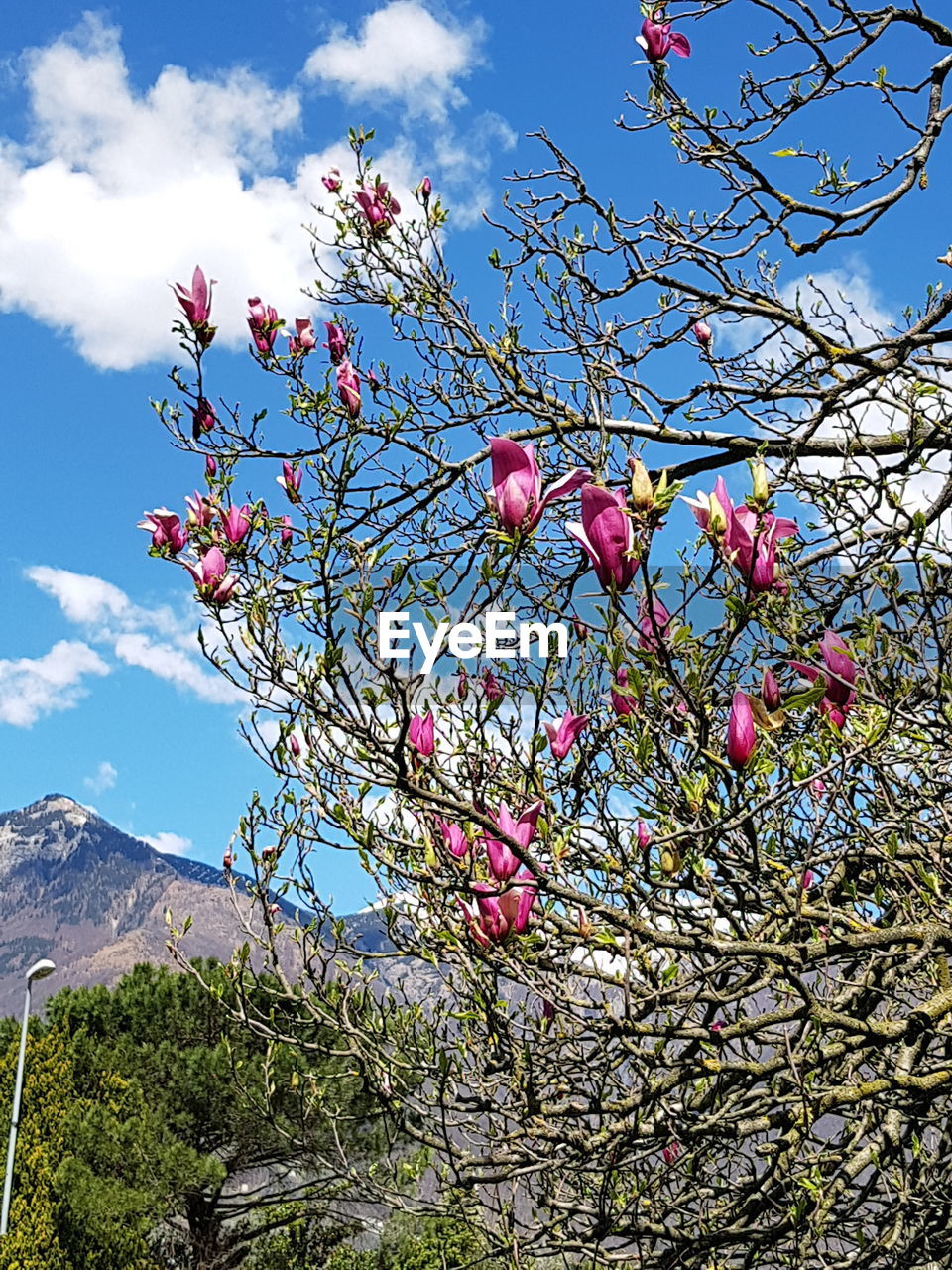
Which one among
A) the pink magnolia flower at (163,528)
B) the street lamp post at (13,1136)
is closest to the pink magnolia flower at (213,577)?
the pink magnolia flower at (163,528)

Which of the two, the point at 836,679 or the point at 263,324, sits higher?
the point at 263,324

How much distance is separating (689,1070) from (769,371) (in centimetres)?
208

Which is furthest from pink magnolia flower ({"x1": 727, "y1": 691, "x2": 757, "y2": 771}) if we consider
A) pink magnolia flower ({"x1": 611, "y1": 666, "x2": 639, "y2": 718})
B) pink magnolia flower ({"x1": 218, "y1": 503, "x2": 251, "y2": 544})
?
pink magnolia flower ({"x1": 218, "y1": 503, "x2": 251, "y2": 544})

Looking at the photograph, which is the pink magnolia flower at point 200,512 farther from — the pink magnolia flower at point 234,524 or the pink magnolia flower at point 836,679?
the pink magnolia flower at point 836,679

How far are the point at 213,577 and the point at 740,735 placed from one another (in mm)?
1084

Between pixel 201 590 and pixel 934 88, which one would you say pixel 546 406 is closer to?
pixel 934 88

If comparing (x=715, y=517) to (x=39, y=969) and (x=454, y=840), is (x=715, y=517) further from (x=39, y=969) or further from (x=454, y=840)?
(x=39, y=969)

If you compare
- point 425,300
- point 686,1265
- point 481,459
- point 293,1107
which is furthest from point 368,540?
point 293,1107

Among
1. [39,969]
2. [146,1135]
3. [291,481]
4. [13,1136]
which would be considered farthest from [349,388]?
[39,969]

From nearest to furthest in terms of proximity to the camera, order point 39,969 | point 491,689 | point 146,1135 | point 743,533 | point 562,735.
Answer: point 743,533, point 562,735, point 491,689, point 146,1135, point 39,969

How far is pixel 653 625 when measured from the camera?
4.91 ft

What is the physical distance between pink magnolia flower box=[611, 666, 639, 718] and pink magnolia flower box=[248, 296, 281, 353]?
2063 mm

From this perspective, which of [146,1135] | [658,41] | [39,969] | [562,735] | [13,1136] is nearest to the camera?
[562,735]

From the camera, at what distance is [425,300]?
385 cm
